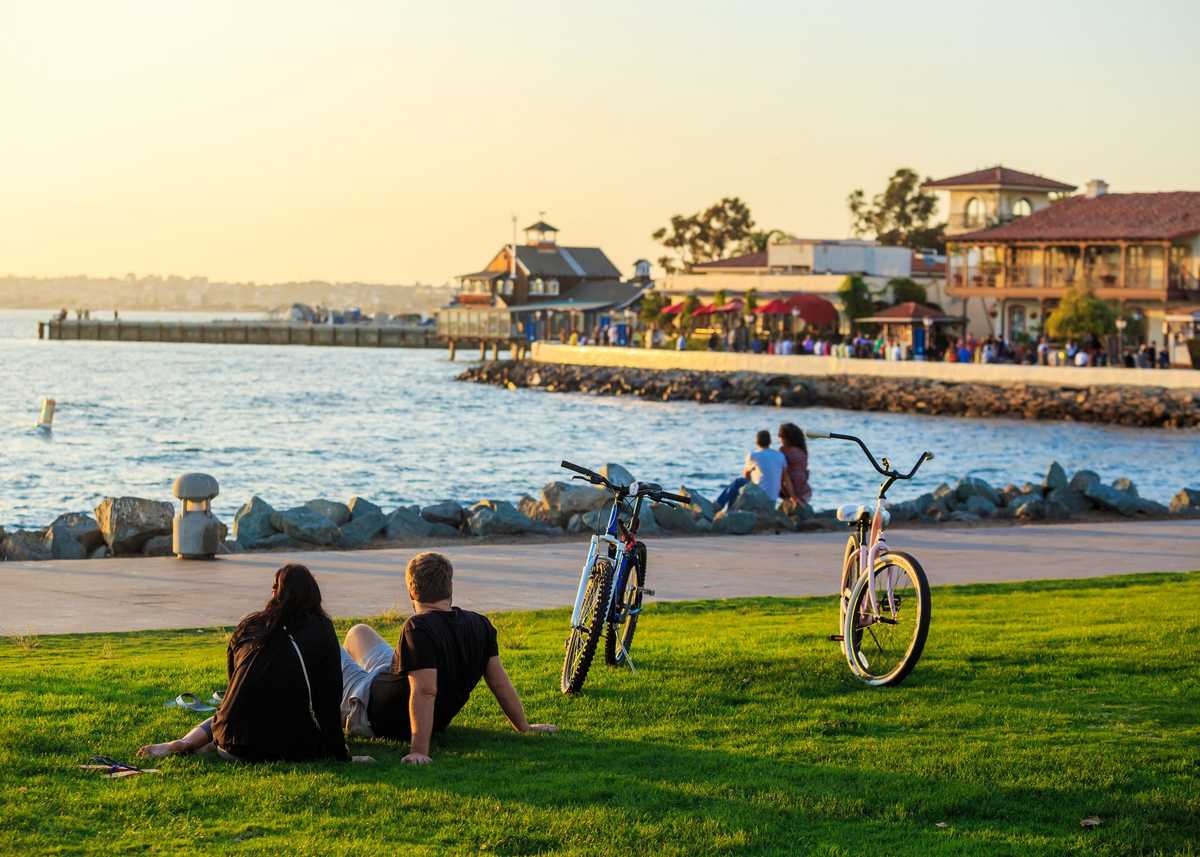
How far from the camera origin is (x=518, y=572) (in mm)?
15477

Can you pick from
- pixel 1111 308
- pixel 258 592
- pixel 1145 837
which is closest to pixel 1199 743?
pixel 1145 837

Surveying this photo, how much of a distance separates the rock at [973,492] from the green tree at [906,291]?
202ft

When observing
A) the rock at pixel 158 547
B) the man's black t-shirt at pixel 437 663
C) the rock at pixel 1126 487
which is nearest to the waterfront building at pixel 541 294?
the rock at pixel 1126 487

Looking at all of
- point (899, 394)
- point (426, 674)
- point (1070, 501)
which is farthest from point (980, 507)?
point (899, 394)

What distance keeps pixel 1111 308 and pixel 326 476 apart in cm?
4140

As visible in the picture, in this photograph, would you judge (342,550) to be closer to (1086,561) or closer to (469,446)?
(1086,561)

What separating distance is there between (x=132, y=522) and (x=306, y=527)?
5.91 feet

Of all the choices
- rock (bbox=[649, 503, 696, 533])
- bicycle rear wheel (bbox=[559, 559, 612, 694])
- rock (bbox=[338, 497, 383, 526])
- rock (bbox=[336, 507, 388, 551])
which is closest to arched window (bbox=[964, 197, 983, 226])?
rock (bbox=[649, 503, 696, 533])

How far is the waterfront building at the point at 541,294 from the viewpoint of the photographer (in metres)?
122

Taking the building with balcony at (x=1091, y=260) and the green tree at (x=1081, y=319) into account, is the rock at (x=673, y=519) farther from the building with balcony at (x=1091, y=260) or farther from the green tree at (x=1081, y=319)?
the building with balcony at (x=1091, y=260)

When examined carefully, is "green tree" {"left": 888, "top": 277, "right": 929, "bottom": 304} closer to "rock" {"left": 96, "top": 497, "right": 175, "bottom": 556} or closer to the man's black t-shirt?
"rock" {"left": 96, "top": 497, "right": 175, "bottom": 556}

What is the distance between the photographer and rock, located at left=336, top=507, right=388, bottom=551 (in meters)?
18.3

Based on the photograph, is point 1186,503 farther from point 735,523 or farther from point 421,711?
point 421,711

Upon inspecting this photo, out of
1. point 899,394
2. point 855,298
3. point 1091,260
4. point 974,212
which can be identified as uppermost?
point 974,212
